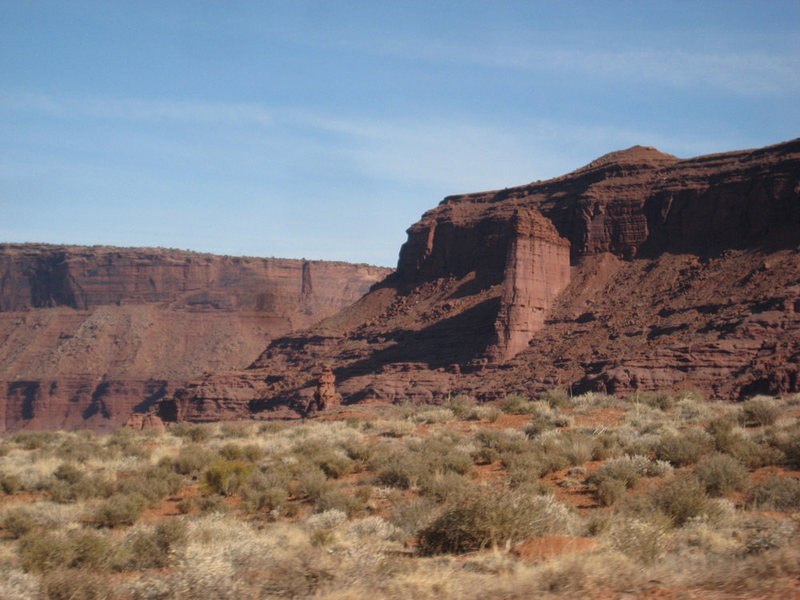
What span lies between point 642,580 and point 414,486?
7713 millimetres

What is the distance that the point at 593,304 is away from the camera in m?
58.5

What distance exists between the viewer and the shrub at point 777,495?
10205mm

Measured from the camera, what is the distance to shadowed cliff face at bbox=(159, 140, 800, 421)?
40.8 meters

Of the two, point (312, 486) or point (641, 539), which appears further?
point (312, 486)

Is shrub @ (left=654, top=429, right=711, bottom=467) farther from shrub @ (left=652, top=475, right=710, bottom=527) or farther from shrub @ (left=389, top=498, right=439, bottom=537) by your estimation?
shrub @ (left=389, top=498, right=439, bottom=537)

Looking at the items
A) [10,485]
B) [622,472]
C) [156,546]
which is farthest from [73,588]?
[10,485]

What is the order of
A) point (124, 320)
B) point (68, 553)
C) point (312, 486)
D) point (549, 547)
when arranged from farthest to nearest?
point (124, 320)
point (312, 486)
point (68, 553)
point (549, 547)

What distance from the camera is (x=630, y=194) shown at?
66312 mm

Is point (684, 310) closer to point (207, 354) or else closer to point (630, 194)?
point (630, 194)

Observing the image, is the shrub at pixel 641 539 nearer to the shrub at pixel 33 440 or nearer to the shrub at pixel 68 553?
the shrub at pixel 68 553

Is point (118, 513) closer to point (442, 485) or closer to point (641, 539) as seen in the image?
point (442, 485)

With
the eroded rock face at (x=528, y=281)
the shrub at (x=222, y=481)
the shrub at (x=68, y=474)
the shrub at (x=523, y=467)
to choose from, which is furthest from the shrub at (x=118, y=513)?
the eroded rock face at (x=528, y=281)

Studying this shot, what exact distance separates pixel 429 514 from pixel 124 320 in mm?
110581

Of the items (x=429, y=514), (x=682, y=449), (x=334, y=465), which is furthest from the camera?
(x=334, y=465)
